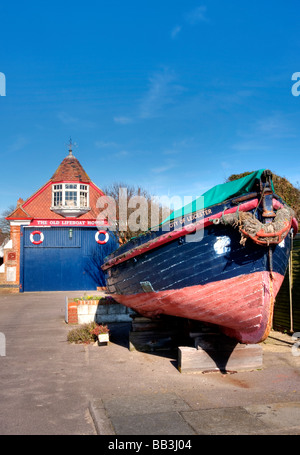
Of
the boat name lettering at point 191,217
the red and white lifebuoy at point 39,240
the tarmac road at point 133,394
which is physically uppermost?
the red and white lifebuoy at point 39,240

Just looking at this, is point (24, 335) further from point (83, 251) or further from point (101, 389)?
point (83, 251)

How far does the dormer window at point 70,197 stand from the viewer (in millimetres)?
23344

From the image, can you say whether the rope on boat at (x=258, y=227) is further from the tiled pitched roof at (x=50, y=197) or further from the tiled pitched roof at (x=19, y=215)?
the tiled pitched roof at (x=19, y=215)

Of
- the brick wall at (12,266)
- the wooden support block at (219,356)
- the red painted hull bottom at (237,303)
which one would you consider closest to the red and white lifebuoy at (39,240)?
the brick wall at (12,266)

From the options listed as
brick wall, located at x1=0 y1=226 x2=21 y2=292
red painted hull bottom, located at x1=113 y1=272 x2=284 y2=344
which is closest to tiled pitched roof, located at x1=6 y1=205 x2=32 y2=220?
brick wall, located at x1=0 y1=226 x2=21 y2=292

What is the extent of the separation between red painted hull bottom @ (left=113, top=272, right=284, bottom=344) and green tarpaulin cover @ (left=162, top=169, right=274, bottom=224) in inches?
48.3

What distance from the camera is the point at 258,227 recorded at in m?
5.06

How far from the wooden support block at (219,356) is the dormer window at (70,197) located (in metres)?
17.9

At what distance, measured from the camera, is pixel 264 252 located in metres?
5.36

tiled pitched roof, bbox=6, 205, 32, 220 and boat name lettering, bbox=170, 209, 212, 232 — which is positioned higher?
tiled pitched roof, bbox=6, 205, 32, 220

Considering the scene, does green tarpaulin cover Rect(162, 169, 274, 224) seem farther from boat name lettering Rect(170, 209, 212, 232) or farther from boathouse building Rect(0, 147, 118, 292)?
boathouse building Rect(0, 147, 118, 292)

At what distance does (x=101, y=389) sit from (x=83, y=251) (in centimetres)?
1712

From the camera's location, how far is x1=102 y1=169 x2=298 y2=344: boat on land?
522 centimetres
